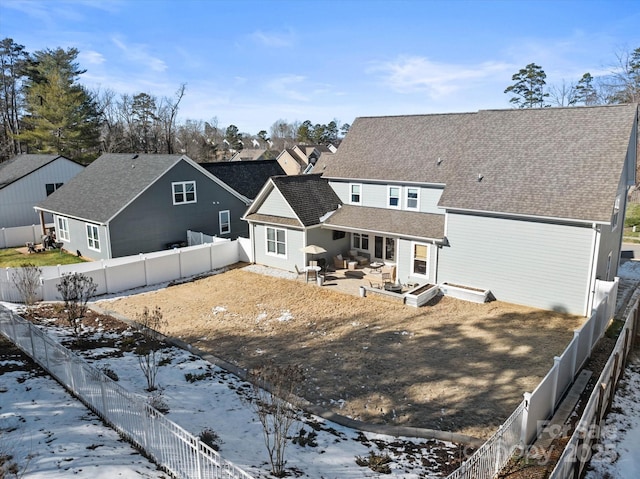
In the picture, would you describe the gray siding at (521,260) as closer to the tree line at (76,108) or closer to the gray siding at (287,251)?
the gray siding at (287,251)

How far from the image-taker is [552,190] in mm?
17062

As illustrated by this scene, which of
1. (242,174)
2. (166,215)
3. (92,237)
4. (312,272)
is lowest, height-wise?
(312,272)

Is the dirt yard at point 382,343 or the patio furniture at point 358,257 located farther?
the patio furniture at point 358,257

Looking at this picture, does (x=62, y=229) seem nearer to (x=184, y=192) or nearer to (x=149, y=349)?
(x=184, y=192)

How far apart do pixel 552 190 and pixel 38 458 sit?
17.5m

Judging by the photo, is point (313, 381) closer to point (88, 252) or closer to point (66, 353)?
point (66, 353)

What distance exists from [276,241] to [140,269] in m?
6.97

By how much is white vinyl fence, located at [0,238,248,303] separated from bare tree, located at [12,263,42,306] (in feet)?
0.69

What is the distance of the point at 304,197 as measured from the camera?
78.6 feet

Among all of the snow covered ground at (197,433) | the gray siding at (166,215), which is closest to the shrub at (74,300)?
the snow covered ground at (197,433)

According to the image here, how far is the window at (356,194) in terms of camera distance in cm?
2443

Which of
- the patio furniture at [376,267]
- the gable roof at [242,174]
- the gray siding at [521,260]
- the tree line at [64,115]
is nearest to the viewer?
the gray siding at [521,260]

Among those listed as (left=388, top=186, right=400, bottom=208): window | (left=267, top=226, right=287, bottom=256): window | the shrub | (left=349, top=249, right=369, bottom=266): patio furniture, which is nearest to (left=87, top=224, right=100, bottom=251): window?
the shrub

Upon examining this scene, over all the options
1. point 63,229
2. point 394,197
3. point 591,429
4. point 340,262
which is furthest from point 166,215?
point 591,429
